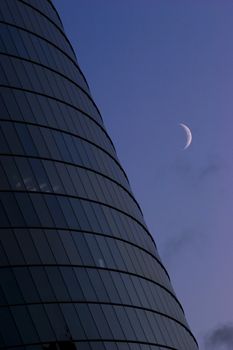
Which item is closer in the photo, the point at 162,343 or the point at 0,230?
the point at 0,230

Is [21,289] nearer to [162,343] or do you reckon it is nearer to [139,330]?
[139,330]

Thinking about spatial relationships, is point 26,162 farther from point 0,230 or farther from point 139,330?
point 139,330

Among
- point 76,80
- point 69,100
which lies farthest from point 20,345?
point 76,80

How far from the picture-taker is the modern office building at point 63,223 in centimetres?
3769

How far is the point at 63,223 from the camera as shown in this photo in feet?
138

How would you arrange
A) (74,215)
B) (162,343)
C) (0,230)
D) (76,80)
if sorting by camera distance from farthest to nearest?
(76,80), (162,343), (74,215), (0,230)

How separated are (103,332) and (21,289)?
19.3 feet

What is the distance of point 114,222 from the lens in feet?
158

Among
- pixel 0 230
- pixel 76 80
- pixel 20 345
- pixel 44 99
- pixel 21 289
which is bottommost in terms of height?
pixel 20 345

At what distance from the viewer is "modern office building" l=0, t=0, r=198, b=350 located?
1484 inches

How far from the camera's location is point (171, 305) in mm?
52375

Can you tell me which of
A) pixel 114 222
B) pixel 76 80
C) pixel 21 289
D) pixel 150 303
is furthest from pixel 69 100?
pixel 21 289

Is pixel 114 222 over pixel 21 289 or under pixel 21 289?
over

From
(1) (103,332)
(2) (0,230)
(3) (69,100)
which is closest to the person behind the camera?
(2) (0,230)
